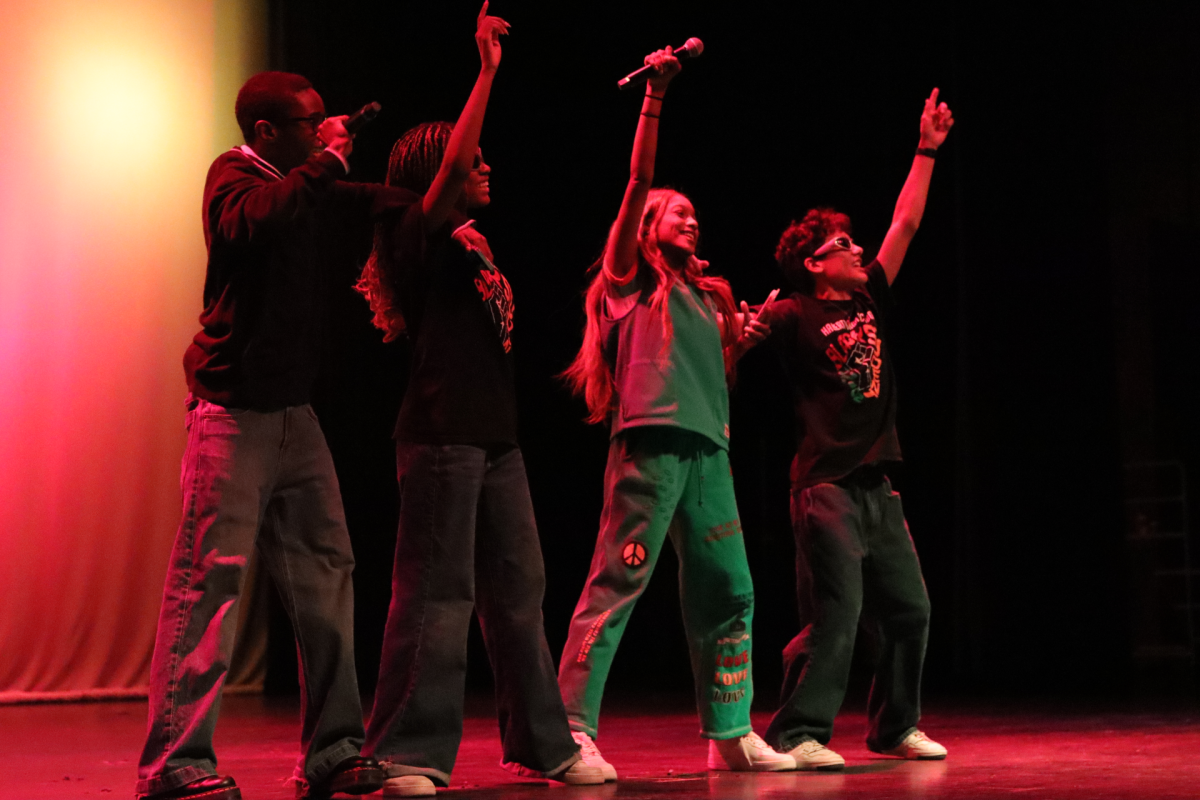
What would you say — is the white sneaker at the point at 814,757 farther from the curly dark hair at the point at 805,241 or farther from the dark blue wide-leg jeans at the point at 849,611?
the curly dark hair at the point at 805,241

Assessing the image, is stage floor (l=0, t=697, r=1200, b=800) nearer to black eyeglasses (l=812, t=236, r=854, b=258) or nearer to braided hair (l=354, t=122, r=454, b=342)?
braided hair (l=354, t=122, r=454, b=342)

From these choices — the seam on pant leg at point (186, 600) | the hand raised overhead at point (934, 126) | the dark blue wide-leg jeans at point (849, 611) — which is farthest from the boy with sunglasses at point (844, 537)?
the seam on pant leg at point (186, 600)

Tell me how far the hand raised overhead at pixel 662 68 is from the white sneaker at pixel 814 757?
1412mm

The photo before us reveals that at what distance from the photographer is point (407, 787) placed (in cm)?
255

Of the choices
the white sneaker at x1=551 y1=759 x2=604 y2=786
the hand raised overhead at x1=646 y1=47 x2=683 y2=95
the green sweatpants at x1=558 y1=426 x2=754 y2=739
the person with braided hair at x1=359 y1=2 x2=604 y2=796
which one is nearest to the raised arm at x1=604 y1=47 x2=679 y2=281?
the hand raised overhead at x1=646 y1=47 x2=683 y2=95

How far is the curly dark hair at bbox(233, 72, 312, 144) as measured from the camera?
8.59 ft

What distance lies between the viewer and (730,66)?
6.76 metres

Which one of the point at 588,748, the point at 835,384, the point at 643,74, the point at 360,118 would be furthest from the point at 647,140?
the point at 588,748

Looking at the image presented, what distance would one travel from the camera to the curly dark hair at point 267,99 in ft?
8.59

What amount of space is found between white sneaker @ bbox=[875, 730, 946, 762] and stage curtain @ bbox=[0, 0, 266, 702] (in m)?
3.49

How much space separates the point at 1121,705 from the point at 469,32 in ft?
12.3

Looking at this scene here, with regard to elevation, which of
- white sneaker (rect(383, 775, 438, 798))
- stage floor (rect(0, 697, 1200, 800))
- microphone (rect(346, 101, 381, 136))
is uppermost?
microphone (rect(346, 101, 381, 136))

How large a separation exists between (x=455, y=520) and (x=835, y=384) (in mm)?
1114

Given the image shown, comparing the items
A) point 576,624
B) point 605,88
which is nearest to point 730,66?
point 605,88
